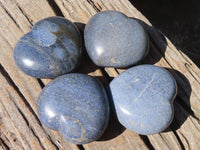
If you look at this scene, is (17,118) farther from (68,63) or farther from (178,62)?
(178,62)

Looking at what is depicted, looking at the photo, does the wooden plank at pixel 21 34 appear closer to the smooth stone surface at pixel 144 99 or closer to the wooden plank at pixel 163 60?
the wooden plank at pixel 163 60

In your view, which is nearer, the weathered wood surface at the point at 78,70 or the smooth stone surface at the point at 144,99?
the smooth stone surface at the point at 144,99

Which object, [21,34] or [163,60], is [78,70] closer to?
[21,34]

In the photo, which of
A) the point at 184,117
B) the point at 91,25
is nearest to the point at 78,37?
the point at 91,25

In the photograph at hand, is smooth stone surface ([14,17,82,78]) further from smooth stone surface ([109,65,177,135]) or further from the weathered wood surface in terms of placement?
smooth stone surface ([109,65,177,135])

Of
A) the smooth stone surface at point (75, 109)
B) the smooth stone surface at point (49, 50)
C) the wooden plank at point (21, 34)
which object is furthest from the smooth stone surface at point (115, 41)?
the wooden plank at point (21, 34)

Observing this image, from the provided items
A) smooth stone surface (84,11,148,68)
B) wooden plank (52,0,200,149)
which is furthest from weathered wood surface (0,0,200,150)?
smooth stone surface (84,11,148,68)

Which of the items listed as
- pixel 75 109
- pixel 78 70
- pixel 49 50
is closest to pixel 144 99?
pixel 75 109
